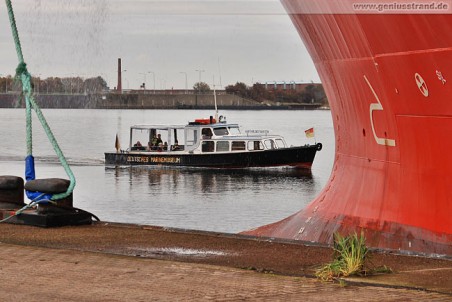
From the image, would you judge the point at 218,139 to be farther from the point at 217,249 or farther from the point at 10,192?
the point at 217,249

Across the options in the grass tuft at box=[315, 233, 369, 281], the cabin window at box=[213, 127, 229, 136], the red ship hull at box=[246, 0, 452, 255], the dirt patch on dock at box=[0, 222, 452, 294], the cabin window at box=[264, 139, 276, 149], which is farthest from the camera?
the cabin window at box=[213, 127, 229, 136]

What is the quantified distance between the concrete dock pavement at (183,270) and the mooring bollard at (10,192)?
138 centimetres

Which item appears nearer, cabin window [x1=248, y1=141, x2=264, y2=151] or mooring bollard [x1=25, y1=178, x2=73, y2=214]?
mooring bollard [x1=25, y1=178, x2=73, y2=214]

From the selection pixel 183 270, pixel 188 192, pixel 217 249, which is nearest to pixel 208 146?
pixel 188 192

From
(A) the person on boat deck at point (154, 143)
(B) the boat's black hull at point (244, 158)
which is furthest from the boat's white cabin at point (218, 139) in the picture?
(A) the person on boat deck at point (154, 143)

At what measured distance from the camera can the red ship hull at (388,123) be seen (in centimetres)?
1130

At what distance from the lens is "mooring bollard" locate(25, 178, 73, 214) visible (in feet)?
37.7

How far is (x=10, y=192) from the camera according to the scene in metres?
12.3

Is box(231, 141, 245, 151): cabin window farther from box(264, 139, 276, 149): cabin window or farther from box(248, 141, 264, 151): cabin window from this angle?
box(264, 139, 276, 149): cabin window

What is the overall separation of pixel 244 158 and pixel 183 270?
46.4 meters

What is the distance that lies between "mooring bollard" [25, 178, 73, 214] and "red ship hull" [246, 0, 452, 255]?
3.85 metres

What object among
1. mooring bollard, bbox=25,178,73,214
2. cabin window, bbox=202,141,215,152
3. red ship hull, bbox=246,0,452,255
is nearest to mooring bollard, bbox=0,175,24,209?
mooring bollard, bbox=25,178,73,214

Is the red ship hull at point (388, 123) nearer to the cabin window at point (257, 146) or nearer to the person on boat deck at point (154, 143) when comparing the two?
the cabin window at point (257, 146)

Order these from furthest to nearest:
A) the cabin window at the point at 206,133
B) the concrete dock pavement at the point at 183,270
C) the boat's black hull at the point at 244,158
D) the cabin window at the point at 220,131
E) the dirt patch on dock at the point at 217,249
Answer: the cabin window at the point at 220,131 → the cabin window at the point at 206,133 → the boat's black hull at the point at 244,158 → the dirt patch on dock at the point at 217,249 → the concrete dock pavement at the point at 183,270
